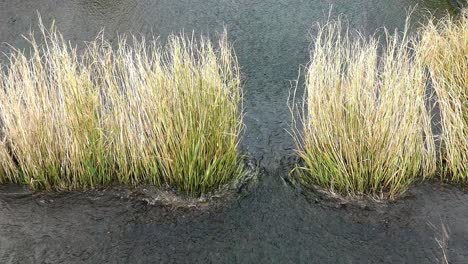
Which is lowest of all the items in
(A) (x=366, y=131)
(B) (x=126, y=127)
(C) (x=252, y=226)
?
(C) (x=252, y=226)

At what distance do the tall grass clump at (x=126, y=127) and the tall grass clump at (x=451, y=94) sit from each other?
49.2 inches

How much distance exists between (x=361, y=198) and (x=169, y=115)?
119 cm

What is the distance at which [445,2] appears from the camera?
215 inches

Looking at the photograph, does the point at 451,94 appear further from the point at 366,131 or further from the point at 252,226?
the point at 252,226

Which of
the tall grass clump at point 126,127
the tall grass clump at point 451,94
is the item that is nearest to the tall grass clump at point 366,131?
the tall grass clump at point 451,94

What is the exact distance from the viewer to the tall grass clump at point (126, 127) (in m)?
2.99

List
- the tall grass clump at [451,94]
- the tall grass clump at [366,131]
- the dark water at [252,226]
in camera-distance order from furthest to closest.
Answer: the tall grass clump at [451,94] < the tall grass clump at [366,131] < the dark water at [252,226]

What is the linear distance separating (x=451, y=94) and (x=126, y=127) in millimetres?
2049

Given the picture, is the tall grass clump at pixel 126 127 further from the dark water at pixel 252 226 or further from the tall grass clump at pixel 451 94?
the tall grass clump at pixel 451 94

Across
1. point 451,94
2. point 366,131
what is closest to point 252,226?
point 366,131

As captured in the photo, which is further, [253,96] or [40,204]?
[253,96]

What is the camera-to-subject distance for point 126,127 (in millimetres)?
3027

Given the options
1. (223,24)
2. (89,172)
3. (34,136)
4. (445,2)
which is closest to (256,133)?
(89,172)

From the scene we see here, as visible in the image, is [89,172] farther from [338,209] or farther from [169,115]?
[338,209]
